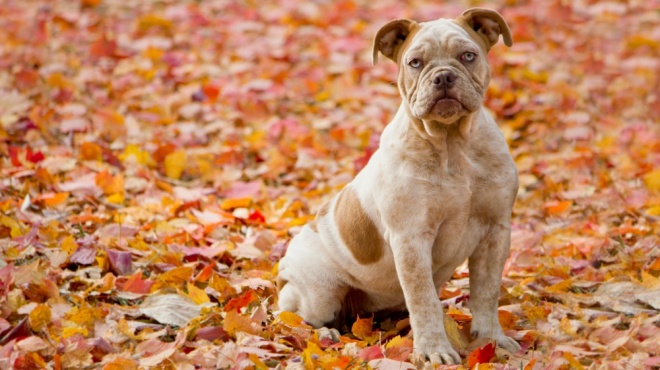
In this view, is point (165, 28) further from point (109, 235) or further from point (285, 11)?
point (109, 235)

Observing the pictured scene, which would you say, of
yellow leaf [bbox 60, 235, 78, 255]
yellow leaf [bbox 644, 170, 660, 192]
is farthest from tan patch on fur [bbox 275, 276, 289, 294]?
yellow leaf [bbox 644, 170, 660, 192]

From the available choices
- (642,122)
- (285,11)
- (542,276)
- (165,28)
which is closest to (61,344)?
(542,276)

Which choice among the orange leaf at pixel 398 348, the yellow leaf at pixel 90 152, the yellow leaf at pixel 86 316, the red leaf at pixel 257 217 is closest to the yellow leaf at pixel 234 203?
the red leaf at pixel 257 217

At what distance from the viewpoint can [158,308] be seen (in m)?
4.37

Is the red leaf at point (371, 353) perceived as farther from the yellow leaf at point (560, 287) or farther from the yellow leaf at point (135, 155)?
the yellow leaf at point (135, 155)

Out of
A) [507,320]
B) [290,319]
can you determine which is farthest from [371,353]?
[507,320]

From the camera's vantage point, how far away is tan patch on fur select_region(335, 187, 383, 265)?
14.0 ft

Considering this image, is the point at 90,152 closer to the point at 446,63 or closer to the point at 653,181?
the point at 446,63

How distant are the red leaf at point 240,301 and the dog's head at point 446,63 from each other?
126 cm

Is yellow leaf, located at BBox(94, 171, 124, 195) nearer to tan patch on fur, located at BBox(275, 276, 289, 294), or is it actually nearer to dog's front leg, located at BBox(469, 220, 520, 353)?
tan patch on fur, located at BBox(275, 276, 289, 294)

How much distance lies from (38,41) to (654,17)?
269 inches

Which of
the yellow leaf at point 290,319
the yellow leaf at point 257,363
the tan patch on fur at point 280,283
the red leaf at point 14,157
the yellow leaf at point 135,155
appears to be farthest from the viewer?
the yellow leaf at point 135,155

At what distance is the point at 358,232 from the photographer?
4.30 m

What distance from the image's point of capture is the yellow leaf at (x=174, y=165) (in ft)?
22.2
